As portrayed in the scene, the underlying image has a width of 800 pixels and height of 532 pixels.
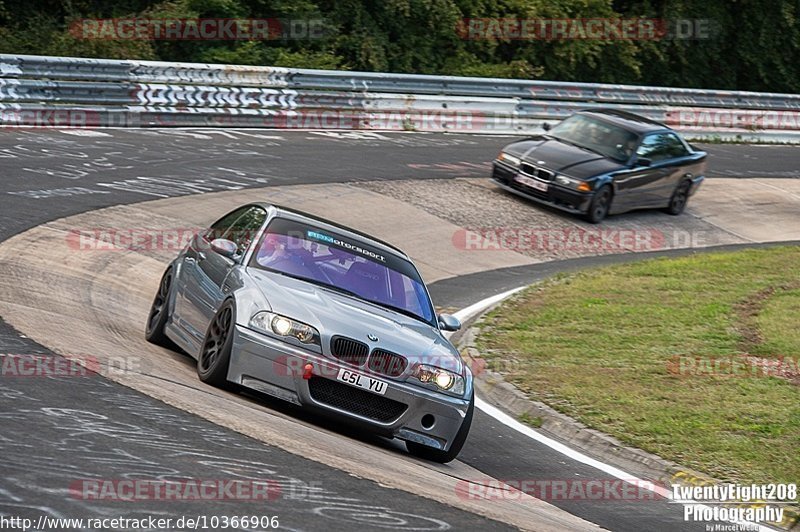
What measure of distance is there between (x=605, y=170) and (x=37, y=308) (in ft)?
42.7

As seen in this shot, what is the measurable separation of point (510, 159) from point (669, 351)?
8.60 metres

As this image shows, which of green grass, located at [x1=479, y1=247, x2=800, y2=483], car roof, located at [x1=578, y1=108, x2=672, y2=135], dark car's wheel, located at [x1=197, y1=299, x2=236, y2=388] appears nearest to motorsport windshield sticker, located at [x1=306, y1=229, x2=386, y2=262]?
dark car's wheel, located at [x1=197, y1=299, x2=236, y2=388]

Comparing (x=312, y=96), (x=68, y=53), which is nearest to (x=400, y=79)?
(x=312, y=96)

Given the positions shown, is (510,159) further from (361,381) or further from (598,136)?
(361,381)

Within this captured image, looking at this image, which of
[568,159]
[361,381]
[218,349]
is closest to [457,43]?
[568,159]

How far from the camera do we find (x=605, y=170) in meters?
20.8

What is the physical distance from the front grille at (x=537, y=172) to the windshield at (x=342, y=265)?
10.9 meters

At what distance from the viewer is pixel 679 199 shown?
23141 millimetres

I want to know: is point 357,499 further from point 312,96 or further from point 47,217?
point 312,96

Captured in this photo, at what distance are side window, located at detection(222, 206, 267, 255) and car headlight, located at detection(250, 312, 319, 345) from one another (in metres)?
1.30

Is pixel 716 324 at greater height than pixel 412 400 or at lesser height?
lesser

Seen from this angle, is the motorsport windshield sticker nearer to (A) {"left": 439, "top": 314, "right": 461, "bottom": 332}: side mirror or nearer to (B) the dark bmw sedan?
(A) {"left": 439, "top": 314, "right": 461, "bottom": 332}: side mirror

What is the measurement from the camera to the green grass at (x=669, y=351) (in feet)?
31.8

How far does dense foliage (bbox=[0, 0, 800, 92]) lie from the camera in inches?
1144
